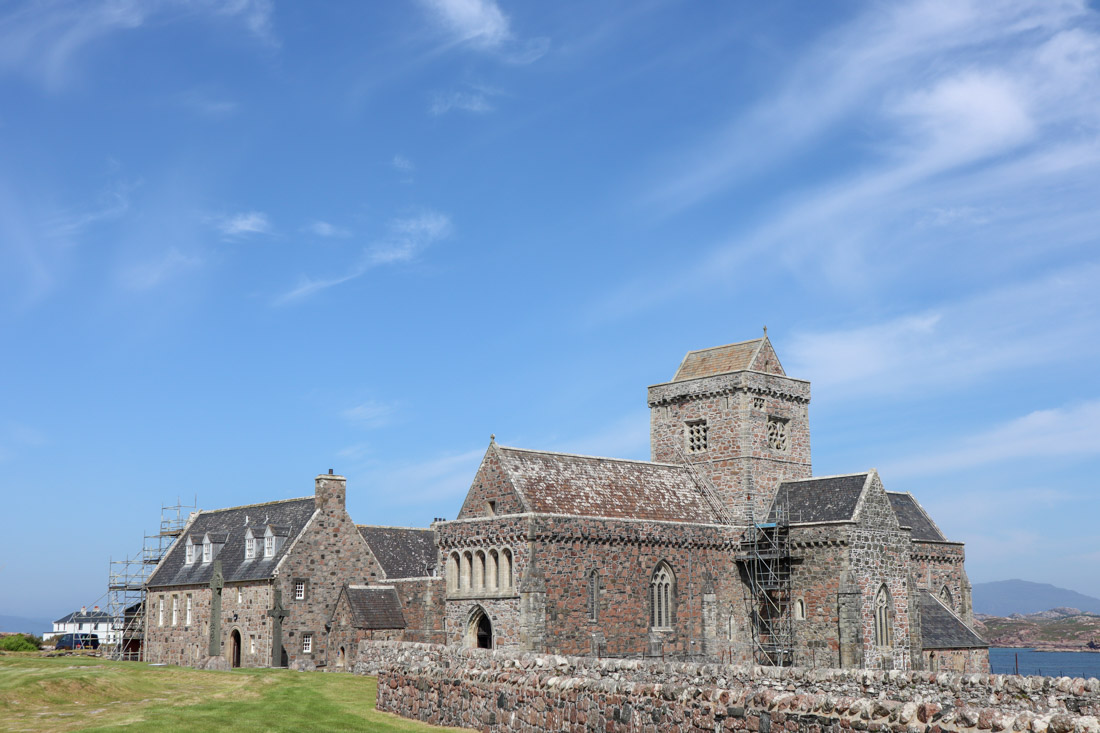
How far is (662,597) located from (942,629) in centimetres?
1766

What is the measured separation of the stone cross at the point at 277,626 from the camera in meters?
49.8

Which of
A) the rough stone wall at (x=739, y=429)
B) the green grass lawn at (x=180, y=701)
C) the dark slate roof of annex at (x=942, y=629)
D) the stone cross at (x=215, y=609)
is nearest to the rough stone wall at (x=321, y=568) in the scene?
the stone cross at (x=215, y=609)

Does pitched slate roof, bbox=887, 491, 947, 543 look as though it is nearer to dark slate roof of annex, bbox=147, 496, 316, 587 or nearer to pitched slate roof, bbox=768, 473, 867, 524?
pitched slate roof, bbox=768, 473, 867, 524

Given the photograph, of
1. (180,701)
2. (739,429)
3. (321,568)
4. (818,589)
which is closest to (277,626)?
(321,568)

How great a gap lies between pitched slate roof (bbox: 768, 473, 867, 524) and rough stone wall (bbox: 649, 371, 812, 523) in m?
1.31

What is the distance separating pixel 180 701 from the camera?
31875 mm

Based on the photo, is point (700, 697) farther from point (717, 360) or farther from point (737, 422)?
point (717, 360)

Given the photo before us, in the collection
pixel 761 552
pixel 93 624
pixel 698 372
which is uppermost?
pixel 698 372

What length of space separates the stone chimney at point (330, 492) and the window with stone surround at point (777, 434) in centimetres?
2202

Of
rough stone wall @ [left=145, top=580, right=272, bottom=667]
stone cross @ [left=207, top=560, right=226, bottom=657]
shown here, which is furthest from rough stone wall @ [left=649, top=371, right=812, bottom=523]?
stone cross @ [left=207, top=560, right=226, bottom=657]

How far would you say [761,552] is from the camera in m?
48.9

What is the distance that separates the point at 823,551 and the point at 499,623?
1463 centimetres

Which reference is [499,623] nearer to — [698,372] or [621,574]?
[621,574]

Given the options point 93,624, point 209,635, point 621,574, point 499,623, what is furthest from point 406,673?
point 93,624
